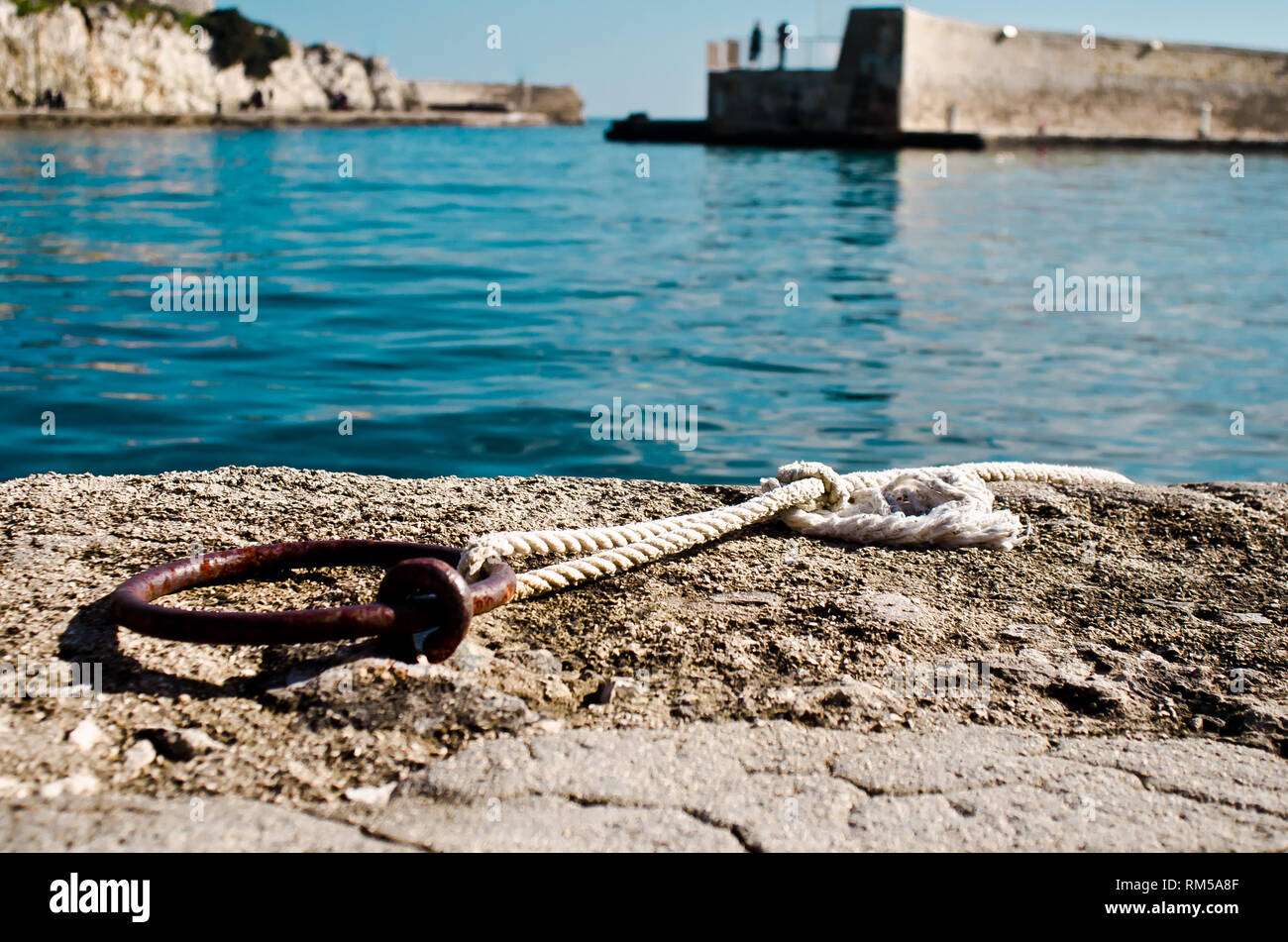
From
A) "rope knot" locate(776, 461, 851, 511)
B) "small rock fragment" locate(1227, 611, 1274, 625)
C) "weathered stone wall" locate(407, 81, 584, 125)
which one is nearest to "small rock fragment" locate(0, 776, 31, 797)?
"rope knot" locate(776, 461, 851, 511)

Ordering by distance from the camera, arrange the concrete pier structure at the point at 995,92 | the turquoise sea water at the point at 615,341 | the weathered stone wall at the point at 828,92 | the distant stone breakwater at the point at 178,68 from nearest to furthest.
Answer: the turquoise sea water at the point at 615,341, the weathered stone wall at the point at 828,92, the concrete pier structure at the point at 995,92, the distant stone breakwater at the point at 178,68

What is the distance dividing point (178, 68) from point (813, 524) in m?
62.9

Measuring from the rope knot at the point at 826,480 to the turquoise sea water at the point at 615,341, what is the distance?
1.50 metres

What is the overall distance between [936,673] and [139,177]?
19733 mm

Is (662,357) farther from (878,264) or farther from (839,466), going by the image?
(878,264)

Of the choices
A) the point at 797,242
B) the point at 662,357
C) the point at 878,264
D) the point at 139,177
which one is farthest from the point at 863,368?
the point at 139,177

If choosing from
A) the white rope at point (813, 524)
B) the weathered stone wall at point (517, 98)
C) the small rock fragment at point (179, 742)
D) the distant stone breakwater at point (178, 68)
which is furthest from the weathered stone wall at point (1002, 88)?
the weathered stone wall at point (517, 98)

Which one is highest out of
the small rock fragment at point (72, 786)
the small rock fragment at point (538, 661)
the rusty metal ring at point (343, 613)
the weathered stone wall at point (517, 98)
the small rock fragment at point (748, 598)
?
the weathered stone wall at point (517, 98)

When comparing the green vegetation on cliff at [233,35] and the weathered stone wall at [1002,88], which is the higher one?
the green vegetation on cliff at [233,35]

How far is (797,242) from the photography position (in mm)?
11758

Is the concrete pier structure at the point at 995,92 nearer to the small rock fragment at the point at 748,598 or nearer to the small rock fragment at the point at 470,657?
the small rock fragment at the point at 748,598

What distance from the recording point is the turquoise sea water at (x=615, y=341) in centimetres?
454

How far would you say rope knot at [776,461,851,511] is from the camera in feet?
8.43
